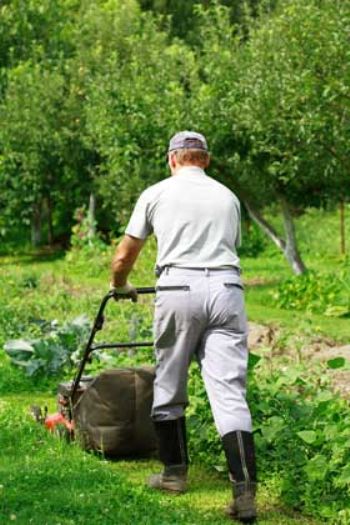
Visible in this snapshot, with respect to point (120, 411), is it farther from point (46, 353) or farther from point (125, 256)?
point (46, 353)

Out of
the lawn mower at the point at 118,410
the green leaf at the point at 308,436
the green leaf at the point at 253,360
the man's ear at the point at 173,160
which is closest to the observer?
the green leaf at the point at 308,436

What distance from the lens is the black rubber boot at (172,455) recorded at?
6582 mm

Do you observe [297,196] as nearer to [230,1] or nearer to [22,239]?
[22,239]

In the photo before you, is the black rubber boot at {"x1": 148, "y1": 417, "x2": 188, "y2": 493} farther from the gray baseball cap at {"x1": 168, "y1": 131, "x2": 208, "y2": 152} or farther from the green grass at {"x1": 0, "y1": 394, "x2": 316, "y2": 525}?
the gray baseball cap at {"x1": 168, "y1": 131, "x2": 208, "y2": 152}

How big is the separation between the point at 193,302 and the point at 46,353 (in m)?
3.96

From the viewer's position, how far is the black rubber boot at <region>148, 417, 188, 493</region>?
658 cm

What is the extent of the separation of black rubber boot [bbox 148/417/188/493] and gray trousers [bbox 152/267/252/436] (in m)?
0.19

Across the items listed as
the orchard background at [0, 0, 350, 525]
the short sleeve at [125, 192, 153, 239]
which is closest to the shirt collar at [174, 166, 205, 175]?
the short sleeve at [125, 192, 153, 239]

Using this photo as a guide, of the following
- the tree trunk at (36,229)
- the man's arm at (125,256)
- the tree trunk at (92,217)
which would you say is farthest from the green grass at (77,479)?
the tree trunk at (36,229)

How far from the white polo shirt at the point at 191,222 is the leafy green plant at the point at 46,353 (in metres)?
3.66

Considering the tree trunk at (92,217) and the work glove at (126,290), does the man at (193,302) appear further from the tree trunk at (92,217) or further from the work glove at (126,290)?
the tree trunk at (92,217)

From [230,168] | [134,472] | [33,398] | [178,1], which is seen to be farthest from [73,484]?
[178,1]

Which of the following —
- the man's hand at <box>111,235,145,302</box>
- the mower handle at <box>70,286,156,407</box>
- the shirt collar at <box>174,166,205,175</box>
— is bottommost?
the mower handle at <box>70,286,156,407</box>

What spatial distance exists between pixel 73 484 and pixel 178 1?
130 feet
